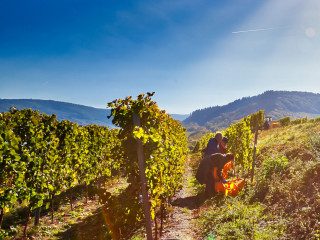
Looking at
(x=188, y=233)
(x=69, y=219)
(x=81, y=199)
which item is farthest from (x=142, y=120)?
(x=81, y=199)

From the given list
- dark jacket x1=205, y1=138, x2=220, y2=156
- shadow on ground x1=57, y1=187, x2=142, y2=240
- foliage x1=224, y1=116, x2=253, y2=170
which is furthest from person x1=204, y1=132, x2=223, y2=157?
shadow on ground x1=57, y1=187, x2=142, y2=240

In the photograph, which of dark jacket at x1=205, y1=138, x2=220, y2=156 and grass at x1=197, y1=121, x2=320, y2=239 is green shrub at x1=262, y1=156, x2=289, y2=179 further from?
dark jacket at x1=205, y1=138, x2=220, y2=156

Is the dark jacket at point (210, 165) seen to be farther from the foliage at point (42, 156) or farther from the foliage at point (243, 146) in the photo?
the foliage at point (42, 156)

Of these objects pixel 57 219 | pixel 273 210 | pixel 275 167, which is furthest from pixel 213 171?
pixel 57 219

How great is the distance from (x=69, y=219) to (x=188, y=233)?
5.35 meters

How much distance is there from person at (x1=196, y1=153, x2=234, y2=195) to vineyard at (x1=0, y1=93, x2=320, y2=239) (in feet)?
1.67

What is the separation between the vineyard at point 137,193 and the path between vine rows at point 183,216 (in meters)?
0.03

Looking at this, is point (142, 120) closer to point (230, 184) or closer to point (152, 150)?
point (152, 150)

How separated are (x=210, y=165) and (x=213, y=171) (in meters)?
0.31

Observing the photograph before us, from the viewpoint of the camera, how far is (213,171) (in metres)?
9.52

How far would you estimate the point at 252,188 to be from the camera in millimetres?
8664

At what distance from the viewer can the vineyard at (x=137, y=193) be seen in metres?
4.82

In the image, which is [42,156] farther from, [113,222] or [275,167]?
[275,167]

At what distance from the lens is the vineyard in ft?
15.8
